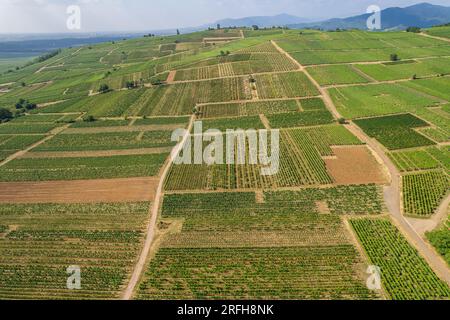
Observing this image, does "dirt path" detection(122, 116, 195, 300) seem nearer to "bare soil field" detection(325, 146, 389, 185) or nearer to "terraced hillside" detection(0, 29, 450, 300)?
"terraced hillside" detection(0, 29, 450, 300)

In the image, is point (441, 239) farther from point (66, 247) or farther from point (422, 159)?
point (66, 247)

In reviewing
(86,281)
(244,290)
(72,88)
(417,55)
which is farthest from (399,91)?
(72,88)

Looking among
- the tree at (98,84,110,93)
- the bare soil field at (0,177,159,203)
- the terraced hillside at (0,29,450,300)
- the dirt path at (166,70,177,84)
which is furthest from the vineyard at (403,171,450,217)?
the tree at (98,84,110,93)

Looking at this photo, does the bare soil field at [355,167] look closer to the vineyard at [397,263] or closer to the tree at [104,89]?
the vineyard at [397,263]

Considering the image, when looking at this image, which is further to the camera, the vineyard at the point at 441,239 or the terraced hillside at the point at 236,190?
the vineyard at the point at 441,239

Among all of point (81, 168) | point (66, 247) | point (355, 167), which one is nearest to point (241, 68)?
point (355, 167)

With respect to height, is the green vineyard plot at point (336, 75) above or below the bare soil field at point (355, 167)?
above

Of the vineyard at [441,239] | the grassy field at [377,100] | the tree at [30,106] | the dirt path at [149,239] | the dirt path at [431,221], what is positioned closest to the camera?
the dirt path at [149,239]

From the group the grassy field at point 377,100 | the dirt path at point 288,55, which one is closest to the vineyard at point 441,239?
the grassy field at point 377,100
